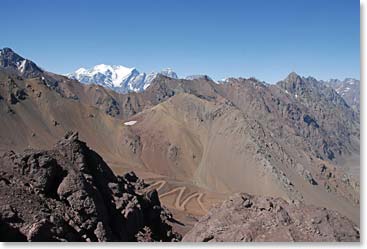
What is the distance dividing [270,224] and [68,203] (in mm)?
5953

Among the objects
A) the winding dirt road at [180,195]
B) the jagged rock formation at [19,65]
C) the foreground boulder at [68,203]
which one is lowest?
the winding dirt road at [180,195]

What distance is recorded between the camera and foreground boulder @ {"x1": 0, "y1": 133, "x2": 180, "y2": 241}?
32.6 feet

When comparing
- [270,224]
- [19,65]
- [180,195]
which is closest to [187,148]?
[180,195]

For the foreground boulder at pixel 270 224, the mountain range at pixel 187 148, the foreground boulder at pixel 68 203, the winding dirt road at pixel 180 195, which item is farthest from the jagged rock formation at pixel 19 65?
the foreground boulder at pixel 270 224

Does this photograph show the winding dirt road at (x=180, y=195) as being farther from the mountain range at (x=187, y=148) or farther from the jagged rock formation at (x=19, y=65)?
the jagged rock formation at (x=19, y=65)

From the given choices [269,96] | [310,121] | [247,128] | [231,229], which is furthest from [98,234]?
[310,121]

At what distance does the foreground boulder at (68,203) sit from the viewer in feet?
32.6

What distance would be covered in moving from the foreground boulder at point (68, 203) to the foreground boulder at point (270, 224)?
10.3ft

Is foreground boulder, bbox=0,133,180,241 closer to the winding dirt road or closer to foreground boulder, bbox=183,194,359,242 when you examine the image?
foreground boulder, bbox=183,194,359,242

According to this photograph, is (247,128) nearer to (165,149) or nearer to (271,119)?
(165,149)

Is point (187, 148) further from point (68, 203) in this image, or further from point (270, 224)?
point (270, 224)

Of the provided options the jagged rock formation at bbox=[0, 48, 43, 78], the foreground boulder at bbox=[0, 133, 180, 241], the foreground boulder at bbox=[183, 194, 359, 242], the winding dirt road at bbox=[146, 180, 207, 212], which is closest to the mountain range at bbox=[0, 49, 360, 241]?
the winding dirt road at bbox=[146, 180, 207, 212]

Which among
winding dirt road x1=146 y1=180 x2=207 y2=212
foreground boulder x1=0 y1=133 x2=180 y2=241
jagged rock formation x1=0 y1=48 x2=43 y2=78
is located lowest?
winding dirt road x1=146 y1=180 x2=207 y2=212

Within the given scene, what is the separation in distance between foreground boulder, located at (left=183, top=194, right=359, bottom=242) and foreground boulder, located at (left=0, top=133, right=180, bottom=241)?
10.3ft
